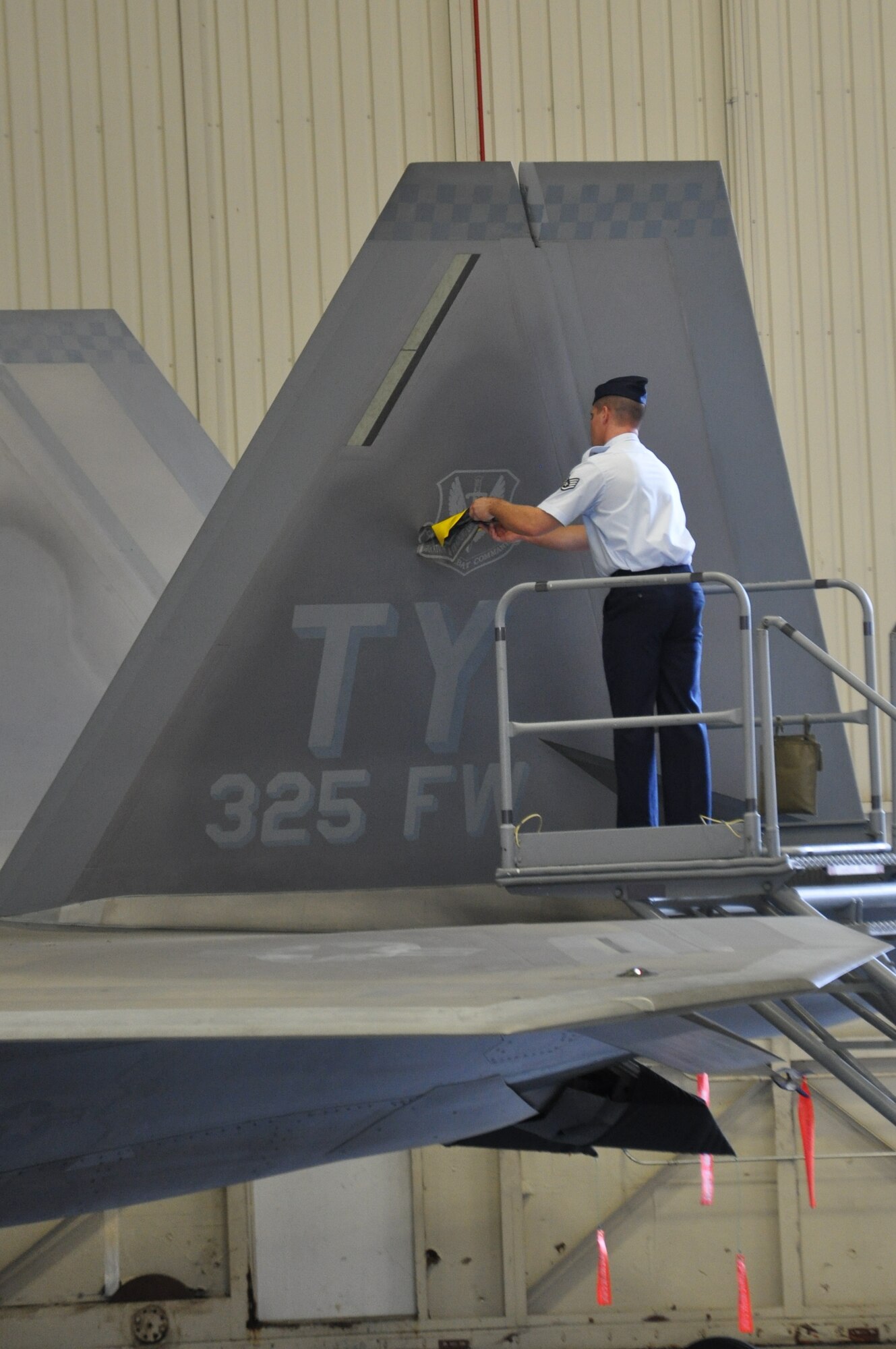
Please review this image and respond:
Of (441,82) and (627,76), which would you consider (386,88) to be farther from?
(627,76)

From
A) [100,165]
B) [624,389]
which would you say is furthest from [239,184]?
[624,389]

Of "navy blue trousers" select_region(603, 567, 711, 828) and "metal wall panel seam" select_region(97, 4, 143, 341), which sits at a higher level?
"metal wall panel seam" select_region(97, 4, 143, 341)

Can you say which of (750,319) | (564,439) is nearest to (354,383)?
(564,439)

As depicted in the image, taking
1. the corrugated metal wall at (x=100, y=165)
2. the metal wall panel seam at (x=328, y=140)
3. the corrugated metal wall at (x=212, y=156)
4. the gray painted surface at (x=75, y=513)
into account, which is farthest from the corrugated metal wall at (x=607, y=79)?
the gray painted surface at (x=75, y=513)

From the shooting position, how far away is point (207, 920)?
3.12 m

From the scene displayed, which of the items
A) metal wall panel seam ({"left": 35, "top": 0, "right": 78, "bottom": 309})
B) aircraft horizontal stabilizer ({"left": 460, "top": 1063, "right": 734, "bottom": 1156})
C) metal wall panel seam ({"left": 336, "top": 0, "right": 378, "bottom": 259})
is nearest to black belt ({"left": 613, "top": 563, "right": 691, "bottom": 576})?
aircraft horizontal stabilizer ({"left": 460, "top": 1063, "right": 734, "bottom": 1156})

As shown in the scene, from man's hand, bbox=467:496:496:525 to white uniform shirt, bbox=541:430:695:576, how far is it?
0.47 ft

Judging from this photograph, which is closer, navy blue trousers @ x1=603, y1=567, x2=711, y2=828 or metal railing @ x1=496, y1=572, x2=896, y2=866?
metal railing @ x1=496, y1=572, x2=896, y2=866

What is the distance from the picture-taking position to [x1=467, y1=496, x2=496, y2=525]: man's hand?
3.25 meters

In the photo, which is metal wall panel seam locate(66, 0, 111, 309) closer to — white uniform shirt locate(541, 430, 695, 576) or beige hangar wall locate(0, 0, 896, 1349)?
beige hangar wall locate(0, 0, 896, 1349)

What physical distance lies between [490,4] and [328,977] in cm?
829

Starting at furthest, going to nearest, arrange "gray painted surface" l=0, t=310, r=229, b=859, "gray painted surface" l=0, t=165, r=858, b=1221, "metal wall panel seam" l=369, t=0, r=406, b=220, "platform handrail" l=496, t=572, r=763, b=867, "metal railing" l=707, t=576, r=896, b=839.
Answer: "metal wall panel seam" l=369, t=0, r=406, b=220
"gray painted surface" l=0, t=310, r=229, b=859
"metal railing" l=707, t=576, r=896, b=839
"gray painted surface" l=0, t=165, r=858, b=1221
"platform handrail" l=496, t=572, r=763, b=867

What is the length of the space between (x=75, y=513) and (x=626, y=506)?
2464 mm

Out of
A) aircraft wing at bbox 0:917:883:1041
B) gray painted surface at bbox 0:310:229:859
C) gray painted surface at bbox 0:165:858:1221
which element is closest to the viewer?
aircraft wing at bbox 0:917:883:1041
